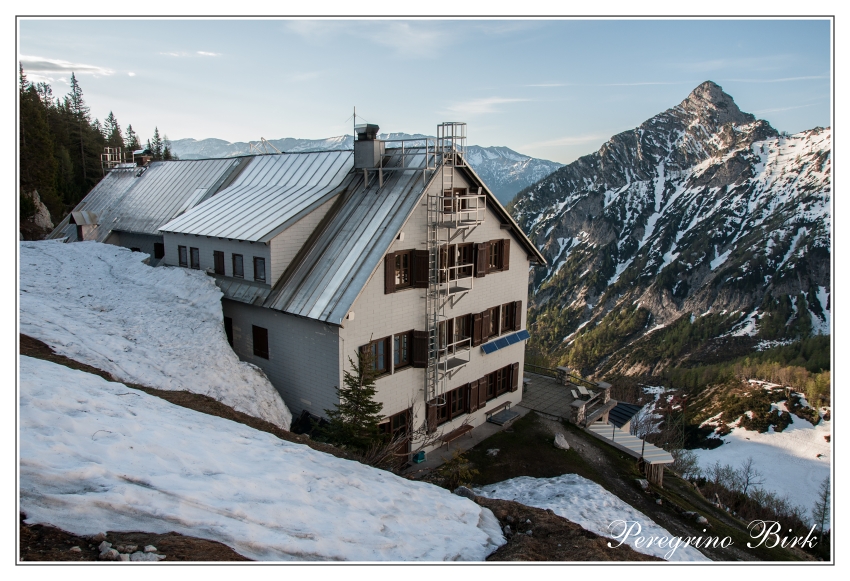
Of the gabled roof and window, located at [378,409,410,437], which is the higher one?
the gabled roof

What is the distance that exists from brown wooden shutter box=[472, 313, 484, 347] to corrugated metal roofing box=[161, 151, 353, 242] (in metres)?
9.02

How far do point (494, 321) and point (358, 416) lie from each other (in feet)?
39.9

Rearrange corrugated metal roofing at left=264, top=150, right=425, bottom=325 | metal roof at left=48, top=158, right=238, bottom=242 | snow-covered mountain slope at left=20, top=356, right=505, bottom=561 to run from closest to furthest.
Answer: snow-covered mountain slope at left=20, top=356, right=505, bottom=561
corrugated metal roofing at left=264, top=150, right=425, bottom=325
metal roof at left=48, top=158, right=238, bottom=242

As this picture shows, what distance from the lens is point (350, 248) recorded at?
2308cm

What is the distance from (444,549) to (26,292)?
18.2m

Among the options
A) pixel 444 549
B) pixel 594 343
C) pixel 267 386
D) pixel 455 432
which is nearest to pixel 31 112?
Answer: pixel 267 386

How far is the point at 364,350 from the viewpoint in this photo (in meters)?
21.7

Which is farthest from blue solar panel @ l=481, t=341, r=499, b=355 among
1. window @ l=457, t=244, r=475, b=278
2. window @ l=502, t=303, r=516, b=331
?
window @ l=457, t=244, r=475, b=278

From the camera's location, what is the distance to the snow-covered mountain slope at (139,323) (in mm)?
18219

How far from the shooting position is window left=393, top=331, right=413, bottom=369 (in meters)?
23.5

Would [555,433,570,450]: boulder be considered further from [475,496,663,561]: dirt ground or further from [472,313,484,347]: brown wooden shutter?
[475,496,663,561]: dirt ground

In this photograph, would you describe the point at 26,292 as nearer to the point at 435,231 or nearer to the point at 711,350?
the point at 435,231

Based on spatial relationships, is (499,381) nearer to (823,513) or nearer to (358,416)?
(358,416)

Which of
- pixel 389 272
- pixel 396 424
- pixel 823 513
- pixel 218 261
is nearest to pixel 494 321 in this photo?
pixel 396 424
